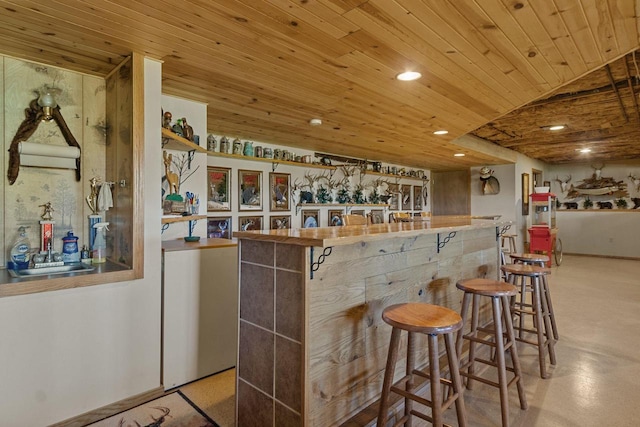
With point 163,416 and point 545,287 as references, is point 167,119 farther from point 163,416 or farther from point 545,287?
point 545,287

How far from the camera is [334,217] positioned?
555 centimetres

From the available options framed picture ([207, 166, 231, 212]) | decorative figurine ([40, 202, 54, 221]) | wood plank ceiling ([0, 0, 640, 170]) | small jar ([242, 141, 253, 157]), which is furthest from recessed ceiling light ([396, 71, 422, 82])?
decorative figurine ([40, 202, 54, 221])

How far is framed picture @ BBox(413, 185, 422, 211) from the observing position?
7.41 m

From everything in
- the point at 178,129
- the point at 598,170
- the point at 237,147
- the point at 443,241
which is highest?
the point at 598,170

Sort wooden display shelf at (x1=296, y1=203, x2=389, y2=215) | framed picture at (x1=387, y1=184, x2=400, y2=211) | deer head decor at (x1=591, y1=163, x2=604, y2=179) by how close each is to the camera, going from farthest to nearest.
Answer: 1. deer head decor at (x1=591, y1=163, x2=604, y2=179)
2. framed picture at (x1=387, y1=184, x2=400, y2=211)
3. wooden display shelf at (x1=296, y1=203, x2=389, y2=215)

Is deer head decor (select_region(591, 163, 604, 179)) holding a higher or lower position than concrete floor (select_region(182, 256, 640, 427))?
higher

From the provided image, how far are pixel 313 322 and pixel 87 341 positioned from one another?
4.50ft

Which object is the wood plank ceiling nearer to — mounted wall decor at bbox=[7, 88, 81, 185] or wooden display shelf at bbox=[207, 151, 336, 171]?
mounted wall decor at bbox=[7, 88, 81, 185]

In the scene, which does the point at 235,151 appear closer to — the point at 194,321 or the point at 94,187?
the point at 94,187

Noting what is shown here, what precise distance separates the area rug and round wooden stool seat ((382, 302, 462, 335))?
1241mm

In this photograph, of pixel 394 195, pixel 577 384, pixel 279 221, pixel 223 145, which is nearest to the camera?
pixel 577 384

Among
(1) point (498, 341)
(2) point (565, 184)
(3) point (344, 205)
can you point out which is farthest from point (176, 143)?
(2) point (565, 184)

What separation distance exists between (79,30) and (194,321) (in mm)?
1867

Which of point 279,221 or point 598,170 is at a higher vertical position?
point 598,170
